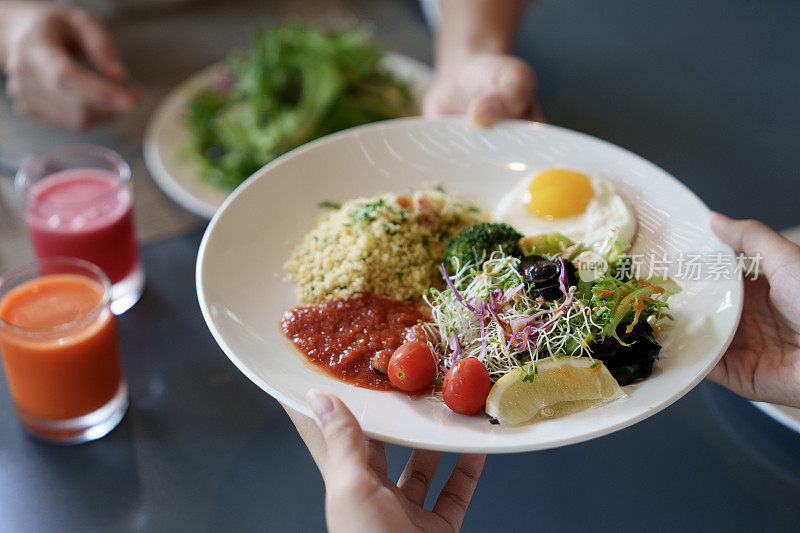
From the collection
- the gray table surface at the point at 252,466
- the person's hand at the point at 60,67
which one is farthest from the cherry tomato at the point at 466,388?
the person's hand at the point at 60,67

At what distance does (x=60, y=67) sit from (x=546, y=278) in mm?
2642

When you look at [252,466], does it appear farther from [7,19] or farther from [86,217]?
[7,19]

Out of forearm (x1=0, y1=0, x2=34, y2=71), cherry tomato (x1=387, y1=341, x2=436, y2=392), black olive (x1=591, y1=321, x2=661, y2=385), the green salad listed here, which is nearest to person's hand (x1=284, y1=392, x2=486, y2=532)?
cherry tomato (x1=387, y1=341, x2=436, y2=392)

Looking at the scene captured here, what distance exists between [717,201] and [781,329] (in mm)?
922

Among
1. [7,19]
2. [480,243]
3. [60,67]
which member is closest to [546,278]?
[480,243]

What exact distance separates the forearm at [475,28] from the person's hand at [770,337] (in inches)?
70.1

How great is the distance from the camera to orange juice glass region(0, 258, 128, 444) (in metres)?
2.07

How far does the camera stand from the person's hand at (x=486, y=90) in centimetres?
269

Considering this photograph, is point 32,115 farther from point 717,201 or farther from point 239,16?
point 717,201

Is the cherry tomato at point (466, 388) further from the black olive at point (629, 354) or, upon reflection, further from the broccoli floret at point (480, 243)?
the broccoli floret at point (480, 243)

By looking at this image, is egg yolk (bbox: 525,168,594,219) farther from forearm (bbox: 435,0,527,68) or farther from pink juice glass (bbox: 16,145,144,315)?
pink juice glass (bbox: 16,145,144,315)

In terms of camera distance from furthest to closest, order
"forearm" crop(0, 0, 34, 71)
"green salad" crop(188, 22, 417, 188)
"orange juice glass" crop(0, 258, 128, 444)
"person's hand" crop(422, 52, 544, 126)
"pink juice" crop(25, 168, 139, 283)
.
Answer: "forearm" crop(0, 0, 34, 71) < "green salad" crop(188, 22, 417, 188) < "person's hand" crop(422, 52, 544, 126) < "pink juice" crop(25, 168, 139, 283) < "orange juice glass" crop(0, 258, 128, 444)

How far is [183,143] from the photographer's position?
3268 mm


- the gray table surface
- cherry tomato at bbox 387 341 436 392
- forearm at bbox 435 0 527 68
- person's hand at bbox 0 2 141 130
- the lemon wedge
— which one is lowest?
the gray table surface
